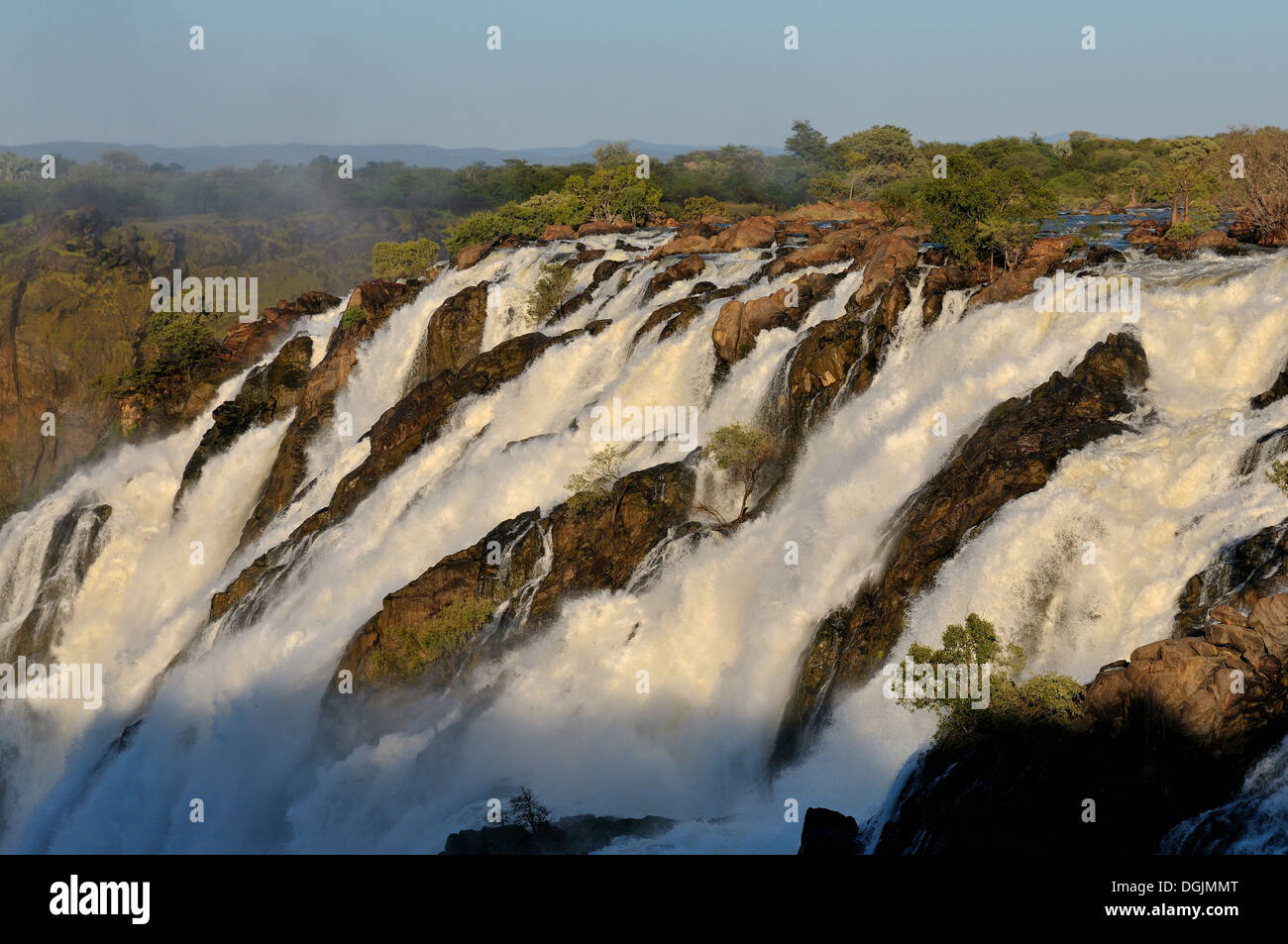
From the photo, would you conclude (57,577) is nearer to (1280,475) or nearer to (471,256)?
(471,256)

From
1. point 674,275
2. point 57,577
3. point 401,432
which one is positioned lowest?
point 57,577

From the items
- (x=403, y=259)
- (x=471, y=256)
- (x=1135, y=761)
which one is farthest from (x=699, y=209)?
(x=1135, y=761)

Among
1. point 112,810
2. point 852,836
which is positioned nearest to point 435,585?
point 112,810

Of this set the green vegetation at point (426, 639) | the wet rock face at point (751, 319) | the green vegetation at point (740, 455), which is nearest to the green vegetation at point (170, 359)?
the green vegetation at point (426, 639)

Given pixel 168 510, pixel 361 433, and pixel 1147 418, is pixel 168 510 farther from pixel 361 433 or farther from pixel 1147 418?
pixel 1147 418

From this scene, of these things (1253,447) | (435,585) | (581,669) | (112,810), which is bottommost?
(112,810)
